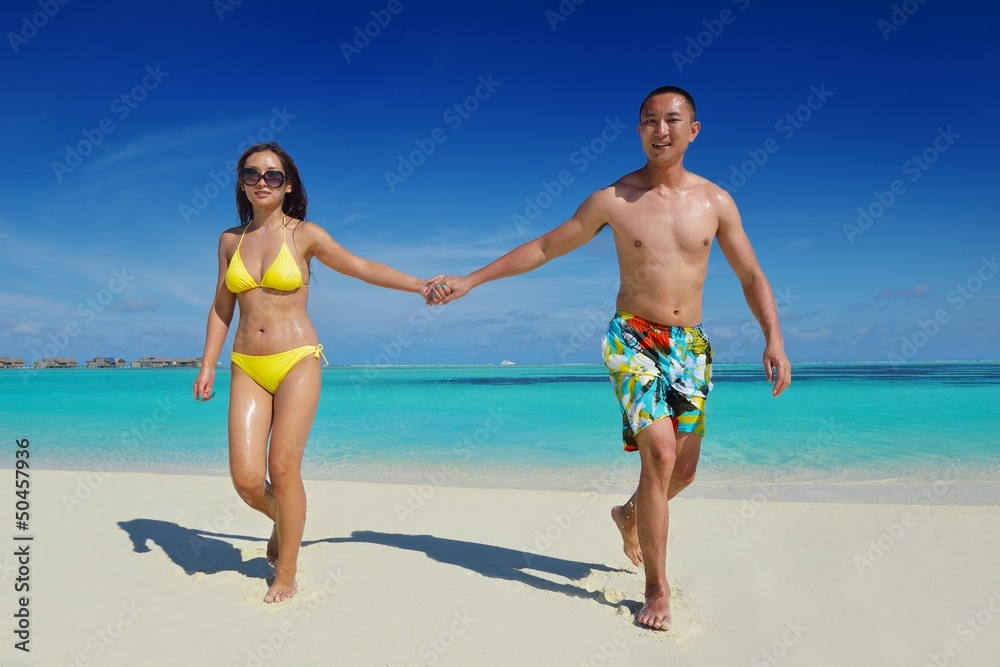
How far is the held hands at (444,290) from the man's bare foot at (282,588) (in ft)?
6.57

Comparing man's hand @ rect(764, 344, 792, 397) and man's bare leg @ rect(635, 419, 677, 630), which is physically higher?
man's hand @ rect(764, 344, 792, 397)

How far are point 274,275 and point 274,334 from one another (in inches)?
15.1

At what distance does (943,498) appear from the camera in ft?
21.7

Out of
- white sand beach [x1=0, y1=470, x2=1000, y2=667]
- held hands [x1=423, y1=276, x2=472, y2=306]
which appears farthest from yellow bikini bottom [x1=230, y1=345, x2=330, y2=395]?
white sand beach [x1=0, y1=470, x2=1000, y2=667]

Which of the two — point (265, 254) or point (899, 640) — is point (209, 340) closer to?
point (265, 254)

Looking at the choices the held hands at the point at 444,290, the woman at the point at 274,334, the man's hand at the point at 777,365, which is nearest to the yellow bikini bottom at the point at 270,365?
the woman at the point at 274,334

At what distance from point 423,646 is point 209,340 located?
2.54 m

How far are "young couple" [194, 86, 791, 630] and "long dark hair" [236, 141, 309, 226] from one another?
0.02m

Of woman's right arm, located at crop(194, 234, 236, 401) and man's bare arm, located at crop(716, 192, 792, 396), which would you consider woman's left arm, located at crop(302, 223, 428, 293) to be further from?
man's bare arm, located at crop(716, 192, 792, 396)

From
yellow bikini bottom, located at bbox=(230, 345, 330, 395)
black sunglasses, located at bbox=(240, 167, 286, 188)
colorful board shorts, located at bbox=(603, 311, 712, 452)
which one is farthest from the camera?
black sunglasses, located at bbox=(240, 167, 286, 188)

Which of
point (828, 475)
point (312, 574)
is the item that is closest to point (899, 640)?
point (312, 574)

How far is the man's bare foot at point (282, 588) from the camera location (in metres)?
3.84

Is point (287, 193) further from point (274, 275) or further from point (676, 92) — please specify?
point (676, 92)

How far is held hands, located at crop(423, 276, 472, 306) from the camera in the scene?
4523mm
